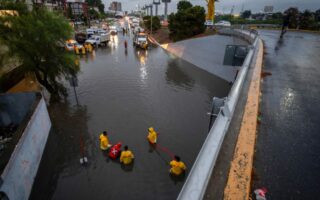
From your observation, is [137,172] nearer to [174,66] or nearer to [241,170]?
[241,170]

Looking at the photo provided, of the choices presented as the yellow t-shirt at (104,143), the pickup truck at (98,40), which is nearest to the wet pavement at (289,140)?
the yellow t-shirt at (104,143)

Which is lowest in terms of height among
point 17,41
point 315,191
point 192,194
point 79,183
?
point 79,183

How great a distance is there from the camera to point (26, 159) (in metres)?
7.07

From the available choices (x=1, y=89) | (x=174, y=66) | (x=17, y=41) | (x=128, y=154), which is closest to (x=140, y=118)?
(x=128, y=154)

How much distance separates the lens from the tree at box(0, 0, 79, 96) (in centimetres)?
1099

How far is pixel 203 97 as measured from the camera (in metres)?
15.9

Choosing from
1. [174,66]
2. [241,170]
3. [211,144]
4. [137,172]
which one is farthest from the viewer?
[174,66]

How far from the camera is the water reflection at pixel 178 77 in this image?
61.9 ft

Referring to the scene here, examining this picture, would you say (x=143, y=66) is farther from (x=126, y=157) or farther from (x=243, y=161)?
(x=243, y=161)

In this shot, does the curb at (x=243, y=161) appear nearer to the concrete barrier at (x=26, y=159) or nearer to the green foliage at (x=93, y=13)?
→ the concrete barrier at (x=26, y=159)

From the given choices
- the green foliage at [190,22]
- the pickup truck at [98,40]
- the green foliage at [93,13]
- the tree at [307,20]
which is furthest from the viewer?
the green foliage at [93,13]

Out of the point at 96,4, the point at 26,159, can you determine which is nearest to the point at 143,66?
the point at 26,159

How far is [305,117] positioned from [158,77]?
1673cm

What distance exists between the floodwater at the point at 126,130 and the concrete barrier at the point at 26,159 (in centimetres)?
52
